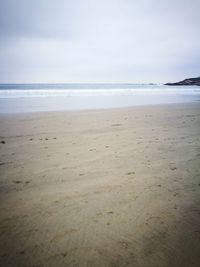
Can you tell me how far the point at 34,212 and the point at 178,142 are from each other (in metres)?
4.19

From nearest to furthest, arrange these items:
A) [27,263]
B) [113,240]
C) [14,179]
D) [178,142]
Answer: [27,263], [113,240], [14,179], [178,142]

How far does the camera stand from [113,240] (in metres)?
2.20

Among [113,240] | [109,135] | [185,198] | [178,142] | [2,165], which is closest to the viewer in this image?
[113,240]

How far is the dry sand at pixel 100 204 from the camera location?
204 centimetres

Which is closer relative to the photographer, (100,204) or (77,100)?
(100,204)

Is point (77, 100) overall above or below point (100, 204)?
above

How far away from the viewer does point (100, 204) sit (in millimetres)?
2814

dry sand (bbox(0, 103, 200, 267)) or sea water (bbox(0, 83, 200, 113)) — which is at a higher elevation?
sea water (bbox(0, 83, 200, 113))

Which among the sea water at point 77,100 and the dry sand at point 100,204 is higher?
the sea water at point 77,100

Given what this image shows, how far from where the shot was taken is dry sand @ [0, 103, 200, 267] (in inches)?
80.5

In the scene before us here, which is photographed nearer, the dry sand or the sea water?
the dry sand

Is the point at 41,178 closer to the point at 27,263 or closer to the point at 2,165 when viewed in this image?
the point at 2,165

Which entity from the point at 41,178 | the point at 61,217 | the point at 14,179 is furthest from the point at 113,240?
the point at 14,179

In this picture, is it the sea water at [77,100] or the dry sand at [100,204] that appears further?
the sea water at [77,100]
